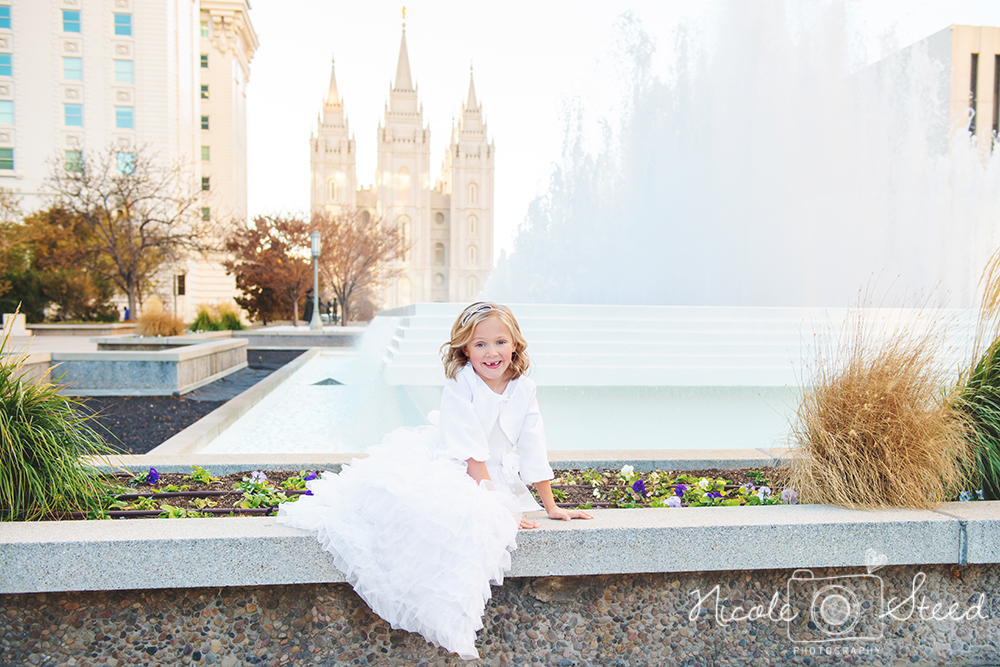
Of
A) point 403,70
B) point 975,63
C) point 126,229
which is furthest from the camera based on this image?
point 403,70

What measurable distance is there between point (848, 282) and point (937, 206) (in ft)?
14.2

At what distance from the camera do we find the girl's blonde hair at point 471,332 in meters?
2.54

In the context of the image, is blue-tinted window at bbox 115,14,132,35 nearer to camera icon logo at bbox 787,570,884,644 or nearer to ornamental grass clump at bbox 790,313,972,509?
ornamental grass clump at bbox 790,313,972,509

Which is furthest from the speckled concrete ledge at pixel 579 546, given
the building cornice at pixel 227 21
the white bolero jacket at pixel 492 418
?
the building cornice at pixel 227 21

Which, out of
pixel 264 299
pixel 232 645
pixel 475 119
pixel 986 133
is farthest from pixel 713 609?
pixel 475 119

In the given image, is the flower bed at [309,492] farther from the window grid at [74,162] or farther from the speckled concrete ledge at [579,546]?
the window grid at [74,162]

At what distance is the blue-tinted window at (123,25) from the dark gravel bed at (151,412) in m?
33.1

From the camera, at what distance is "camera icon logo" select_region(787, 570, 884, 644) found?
8.35 feet

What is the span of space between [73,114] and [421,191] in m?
54.4

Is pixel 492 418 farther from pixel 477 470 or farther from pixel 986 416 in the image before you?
pixel 986 416

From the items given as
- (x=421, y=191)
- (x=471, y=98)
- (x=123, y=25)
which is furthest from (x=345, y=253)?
(x=471, y=98)

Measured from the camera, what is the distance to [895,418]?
2.76m

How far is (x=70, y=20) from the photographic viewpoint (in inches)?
1384

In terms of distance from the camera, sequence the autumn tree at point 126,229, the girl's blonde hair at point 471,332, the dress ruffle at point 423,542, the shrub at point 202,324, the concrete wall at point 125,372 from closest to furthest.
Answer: the dress ruffle at point 423,542
the girl's blonde hair at point 471,332
the concrete wall at point 125,372
the shrub at point 202,324
the autumn tree at point 126,229
